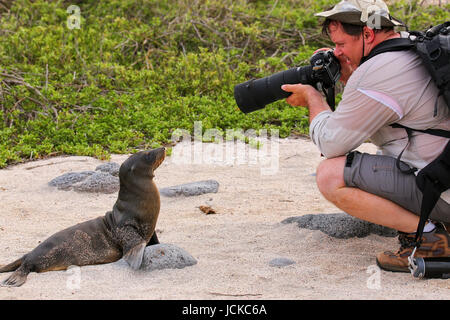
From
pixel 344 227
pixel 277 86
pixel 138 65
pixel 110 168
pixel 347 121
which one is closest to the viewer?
pixel 347 121

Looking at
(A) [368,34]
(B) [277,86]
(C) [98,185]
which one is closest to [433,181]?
(A) [368,34]

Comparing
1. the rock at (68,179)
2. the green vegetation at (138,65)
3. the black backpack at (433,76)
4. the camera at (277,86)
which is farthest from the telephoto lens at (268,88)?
the green vegetation at (138,65)

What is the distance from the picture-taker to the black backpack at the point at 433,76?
10.1 ft

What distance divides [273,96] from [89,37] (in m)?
5.15

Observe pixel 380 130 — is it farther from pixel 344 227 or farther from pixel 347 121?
pixel 344 227

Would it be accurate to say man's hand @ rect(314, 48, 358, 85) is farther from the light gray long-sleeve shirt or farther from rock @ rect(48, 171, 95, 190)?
rock @ rect(48, 171, 95, 190)

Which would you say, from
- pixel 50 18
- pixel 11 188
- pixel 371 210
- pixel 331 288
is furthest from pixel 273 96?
pixel 50 18

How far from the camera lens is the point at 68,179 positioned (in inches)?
217

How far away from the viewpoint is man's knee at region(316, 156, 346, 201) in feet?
11.6

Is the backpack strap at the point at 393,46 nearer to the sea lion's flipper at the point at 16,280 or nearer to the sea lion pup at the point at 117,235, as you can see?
the sea lion pup at the point at 117,235

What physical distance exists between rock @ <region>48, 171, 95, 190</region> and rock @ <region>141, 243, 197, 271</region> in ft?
6.65

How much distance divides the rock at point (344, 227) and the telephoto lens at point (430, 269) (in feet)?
2.60

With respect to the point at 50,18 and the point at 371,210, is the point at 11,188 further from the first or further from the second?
the point at 50,18

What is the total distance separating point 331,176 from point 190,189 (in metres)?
1.96
